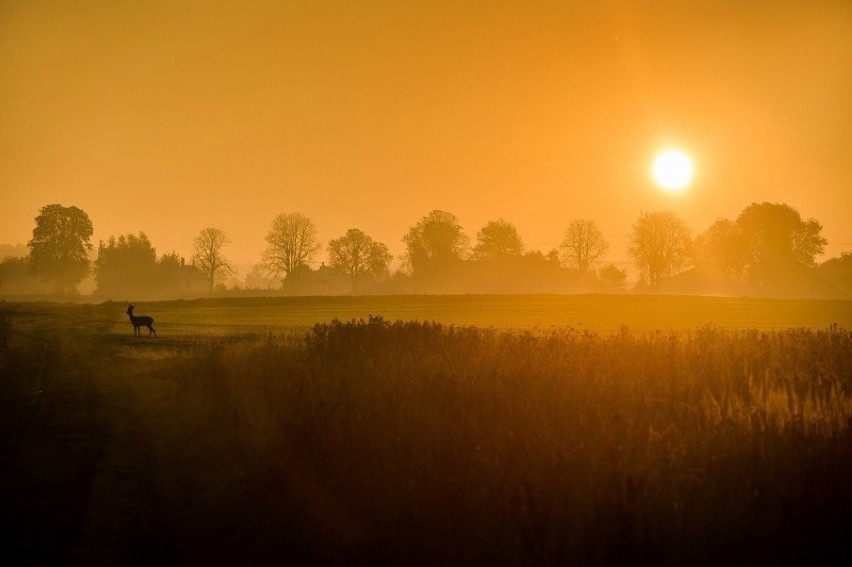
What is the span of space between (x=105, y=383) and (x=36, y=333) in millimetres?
19861

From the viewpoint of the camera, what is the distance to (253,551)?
19.9ft

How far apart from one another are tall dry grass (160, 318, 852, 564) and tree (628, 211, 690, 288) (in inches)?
3917

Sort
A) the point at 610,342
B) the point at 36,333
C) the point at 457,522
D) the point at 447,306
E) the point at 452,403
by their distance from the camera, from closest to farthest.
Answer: the point at 457,522, the point at 452,403, the point at 610,342, the point at 36,333, the point at 447,306

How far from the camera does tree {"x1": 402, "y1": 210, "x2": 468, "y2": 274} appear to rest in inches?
4225

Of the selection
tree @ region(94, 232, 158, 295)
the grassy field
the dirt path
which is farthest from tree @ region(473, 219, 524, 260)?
the dirt path

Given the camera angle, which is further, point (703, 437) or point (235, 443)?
point (235, 443)

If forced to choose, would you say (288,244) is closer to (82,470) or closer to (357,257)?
(357,257)

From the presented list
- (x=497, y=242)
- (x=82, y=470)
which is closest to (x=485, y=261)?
(x=497, y=242)

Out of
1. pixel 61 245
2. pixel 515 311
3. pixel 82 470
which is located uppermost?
pixel 61 245

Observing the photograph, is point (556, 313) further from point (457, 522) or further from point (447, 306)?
point (457, 522)

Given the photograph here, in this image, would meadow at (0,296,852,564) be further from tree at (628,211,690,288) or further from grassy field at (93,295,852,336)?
tree at (628,211,690,288)

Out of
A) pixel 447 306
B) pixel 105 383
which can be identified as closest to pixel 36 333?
pixel 105 383

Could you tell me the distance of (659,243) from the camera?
106 meters

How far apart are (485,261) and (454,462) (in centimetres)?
10250
